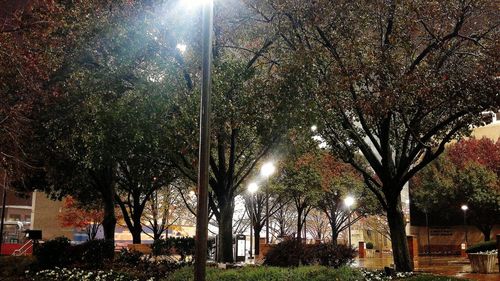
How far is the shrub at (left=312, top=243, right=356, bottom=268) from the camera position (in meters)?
16.2

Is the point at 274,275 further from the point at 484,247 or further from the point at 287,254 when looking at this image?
the point at 484,247

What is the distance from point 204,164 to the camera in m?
8.05

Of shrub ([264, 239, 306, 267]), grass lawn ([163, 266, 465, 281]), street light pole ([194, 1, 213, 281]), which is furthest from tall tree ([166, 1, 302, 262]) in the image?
street light pole ([194, 1, 213, 281])

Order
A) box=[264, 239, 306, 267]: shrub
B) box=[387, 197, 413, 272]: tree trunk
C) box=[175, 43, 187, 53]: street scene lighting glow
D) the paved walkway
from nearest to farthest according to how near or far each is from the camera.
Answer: box=[264, 239, 306, 267]: shrub, box=[175, 43, 187, 53]: street scene lighting glow, box=[387, 197, 413, 272]: tree trunk, the paved walkway

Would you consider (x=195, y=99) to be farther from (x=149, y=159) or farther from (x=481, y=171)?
(x=481, y=171)

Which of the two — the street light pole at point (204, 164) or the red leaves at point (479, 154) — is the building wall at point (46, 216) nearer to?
the red leaves at point (479, 154)

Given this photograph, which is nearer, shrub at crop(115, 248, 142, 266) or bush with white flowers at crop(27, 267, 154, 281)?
bush with white flowers at crop(27, 267, 154, 281)

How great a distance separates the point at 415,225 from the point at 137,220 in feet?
106

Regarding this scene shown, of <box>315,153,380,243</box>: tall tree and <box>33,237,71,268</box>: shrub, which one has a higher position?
<box>315,153,380,243</box>: tall tree

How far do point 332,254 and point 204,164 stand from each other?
9.92 metres

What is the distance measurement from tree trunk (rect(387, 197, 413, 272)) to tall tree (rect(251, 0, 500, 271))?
1.4 inches

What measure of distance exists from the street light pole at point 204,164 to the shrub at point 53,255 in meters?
15.1

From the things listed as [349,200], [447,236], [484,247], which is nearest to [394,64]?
[484,247]

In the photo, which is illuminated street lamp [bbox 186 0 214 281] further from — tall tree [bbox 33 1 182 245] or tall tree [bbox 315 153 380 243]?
tall tree [bbox 315 153 380 243]
